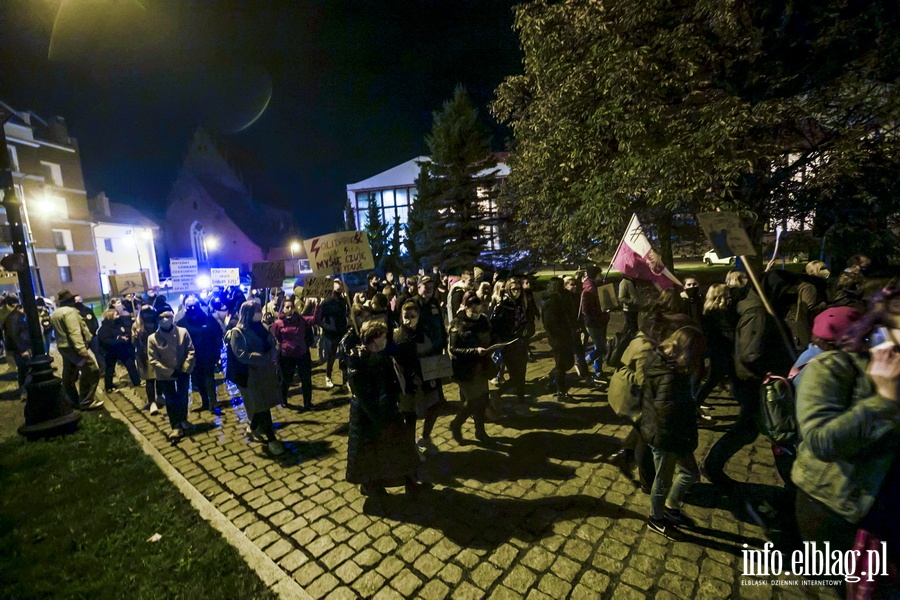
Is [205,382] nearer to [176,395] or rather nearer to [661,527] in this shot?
[176,395]

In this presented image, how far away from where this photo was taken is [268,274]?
12.9 metres

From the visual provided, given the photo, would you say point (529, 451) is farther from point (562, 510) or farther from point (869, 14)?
point (869, 14)

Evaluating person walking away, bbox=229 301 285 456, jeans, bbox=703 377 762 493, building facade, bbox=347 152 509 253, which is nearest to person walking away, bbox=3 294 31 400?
person walking away, bbox=229 301 285 456

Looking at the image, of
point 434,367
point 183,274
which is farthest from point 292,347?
point 183,274

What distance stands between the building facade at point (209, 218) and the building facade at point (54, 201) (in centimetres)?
1185

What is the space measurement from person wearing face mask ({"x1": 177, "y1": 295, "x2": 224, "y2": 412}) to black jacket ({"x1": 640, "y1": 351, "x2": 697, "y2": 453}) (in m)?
7.05

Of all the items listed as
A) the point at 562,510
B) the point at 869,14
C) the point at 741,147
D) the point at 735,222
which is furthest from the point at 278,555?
the point at 869,14

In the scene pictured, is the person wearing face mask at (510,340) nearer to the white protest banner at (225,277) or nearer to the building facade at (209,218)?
the white protest banner at (225,277)

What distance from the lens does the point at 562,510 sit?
12.9ft

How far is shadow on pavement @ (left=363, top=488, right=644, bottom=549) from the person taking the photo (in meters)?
3.66

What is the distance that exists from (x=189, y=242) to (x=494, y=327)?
56.4 metres

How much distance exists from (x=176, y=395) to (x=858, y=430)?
776cm

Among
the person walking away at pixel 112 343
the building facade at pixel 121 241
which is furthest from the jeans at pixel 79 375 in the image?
the building facade at pixel 121 241

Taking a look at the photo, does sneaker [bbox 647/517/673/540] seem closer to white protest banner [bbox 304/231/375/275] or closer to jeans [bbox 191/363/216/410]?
white protest banner [bbox 304/231/375/275]
